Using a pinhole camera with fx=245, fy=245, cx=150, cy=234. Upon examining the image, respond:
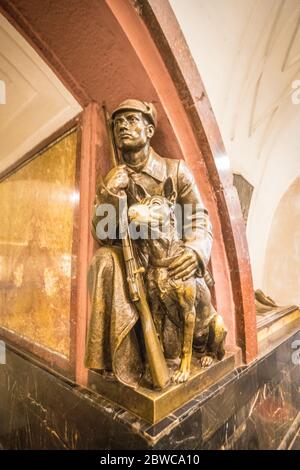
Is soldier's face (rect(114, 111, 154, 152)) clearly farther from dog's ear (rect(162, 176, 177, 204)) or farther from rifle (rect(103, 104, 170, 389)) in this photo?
rifle (rect(103, 104, 170, 389))

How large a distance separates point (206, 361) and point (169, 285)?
1.58 ft

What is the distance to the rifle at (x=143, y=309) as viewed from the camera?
100 cm

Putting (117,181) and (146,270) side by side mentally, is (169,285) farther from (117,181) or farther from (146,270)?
(117,181)

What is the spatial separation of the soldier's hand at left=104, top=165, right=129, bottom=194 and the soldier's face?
0.14 meters

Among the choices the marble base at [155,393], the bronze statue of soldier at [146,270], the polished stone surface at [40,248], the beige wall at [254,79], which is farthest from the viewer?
the beige wall at [254,79]

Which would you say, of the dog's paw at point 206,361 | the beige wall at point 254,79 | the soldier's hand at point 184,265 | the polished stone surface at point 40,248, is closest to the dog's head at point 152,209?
the soldier's hand at point 184,265

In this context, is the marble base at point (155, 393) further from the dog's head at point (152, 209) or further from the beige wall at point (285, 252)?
the beige wall at point (285, 252)

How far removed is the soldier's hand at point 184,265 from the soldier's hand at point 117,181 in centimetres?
39

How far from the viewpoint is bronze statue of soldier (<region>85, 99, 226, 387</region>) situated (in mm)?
1042

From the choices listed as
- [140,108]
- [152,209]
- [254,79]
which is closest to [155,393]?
[152,209]

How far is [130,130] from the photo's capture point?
1133 millimetres

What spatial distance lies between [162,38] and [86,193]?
0.87 meters
